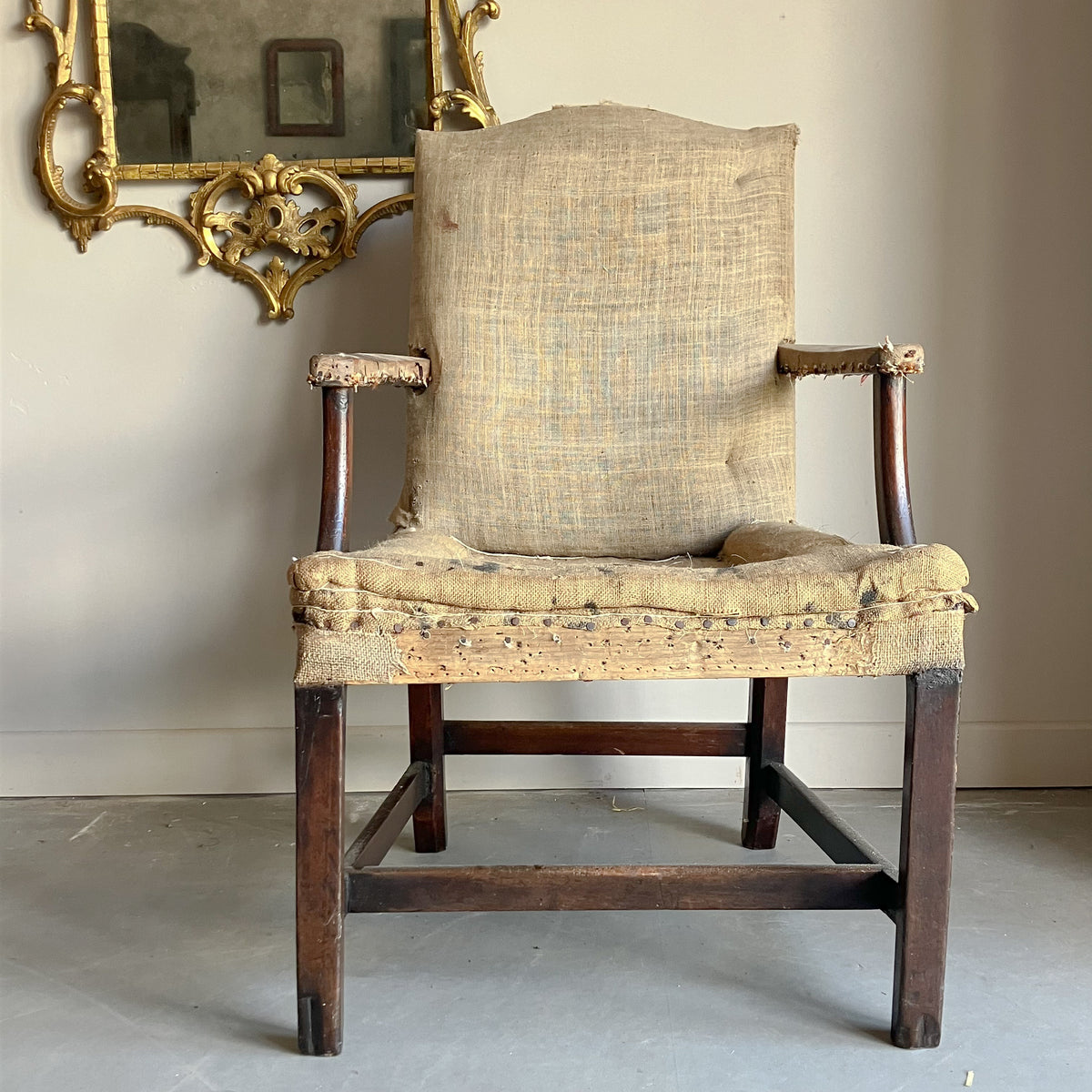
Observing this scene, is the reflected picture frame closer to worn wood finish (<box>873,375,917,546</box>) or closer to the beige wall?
the beige wall

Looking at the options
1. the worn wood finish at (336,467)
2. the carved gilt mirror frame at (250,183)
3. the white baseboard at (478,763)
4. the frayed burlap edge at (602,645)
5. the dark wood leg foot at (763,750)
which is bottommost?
the white baseboard at (478,763)

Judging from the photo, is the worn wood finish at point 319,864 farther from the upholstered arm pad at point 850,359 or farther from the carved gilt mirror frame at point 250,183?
the carved gilt mirror frame at point 250,183

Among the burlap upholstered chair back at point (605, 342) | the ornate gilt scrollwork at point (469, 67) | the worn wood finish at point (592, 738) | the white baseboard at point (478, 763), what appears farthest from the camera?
the white baseboard at point (478, 763)

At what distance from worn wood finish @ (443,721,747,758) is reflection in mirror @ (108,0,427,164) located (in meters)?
0.95

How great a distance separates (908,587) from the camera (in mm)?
1042

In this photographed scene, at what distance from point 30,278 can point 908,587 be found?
1.55 metres

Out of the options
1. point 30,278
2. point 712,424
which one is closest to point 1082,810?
point 712,424

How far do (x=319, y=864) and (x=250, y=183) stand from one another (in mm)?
1198

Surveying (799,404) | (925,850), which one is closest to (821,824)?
(925,850)

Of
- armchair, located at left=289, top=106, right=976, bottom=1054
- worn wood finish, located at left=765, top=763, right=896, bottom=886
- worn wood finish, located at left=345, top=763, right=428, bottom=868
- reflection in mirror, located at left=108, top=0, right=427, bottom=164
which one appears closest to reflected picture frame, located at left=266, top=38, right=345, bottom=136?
reflection in mirror, located at left=108, top=0, right=427, bottom=164

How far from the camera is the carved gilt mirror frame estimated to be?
1804 millimetres

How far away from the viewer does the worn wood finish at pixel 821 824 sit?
3.93 feet

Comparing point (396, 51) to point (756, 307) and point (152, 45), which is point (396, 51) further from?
point (756, 307)

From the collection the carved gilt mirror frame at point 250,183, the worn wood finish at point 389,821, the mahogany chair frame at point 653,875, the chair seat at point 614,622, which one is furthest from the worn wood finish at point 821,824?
the carved gilt mirror frame at point 250,183
